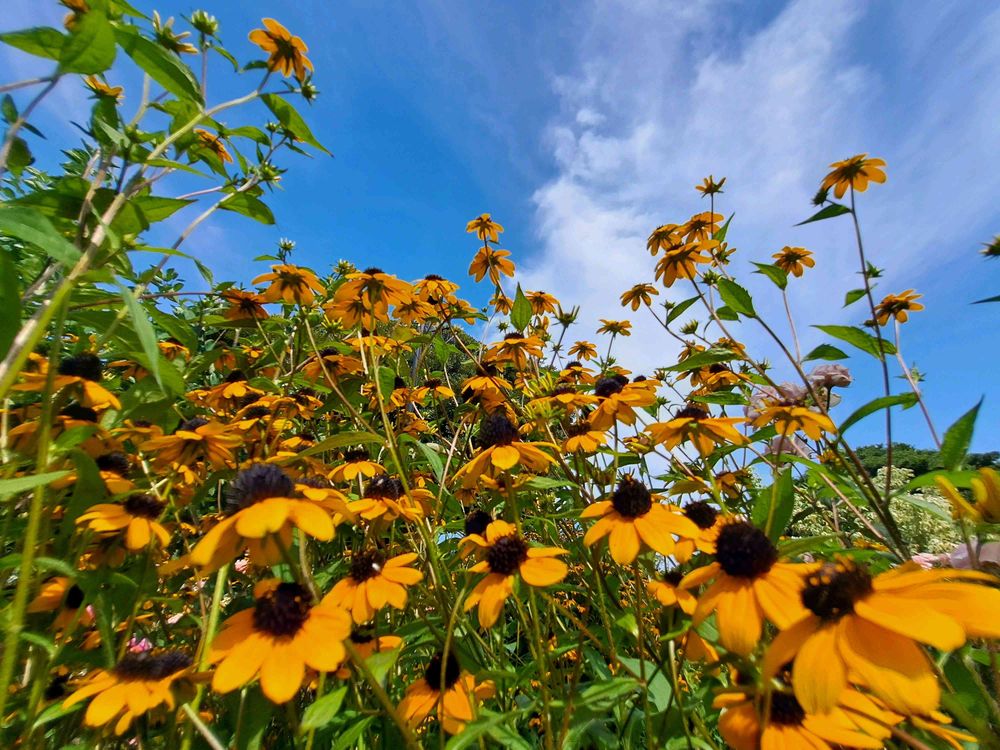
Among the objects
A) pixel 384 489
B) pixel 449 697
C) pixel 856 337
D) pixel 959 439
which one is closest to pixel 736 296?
pixel 856 337

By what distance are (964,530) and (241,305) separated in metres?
2.10

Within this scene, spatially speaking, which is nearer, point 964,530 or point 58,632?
point 964,530

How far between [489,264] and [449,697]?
198cm

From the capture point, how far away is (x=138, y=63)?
0.96 meters

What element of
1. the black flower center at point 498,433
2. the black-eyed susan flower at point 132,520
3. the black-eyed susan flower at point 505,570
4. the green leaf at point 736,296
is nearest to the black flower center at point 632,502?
the black-eyed susan flower at point 505,570

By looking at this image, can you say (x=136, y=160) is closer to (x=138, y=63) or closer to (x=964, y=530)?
(x=138, y=63)

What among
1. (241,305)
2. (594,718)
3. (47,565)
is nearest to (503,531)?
(594,718)

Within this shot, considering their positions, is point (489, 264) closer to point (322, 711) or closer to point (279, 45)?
point (279, 45)

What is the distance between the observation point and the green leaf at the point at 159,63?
0.90 metres

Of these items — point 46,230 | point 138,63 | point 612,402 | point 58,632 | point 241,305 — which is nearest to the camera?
point 46,230

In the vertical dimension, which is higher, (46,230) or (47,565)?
(46,230)

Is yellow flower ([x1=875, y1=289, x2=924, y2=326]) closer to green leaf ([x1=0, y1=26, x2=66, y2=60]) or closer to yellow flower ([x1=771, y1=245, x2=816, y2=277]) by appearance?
yellow flower ([x1=771, y1=245, x2=816, y2=277])

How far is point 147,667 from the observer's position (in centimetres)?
88

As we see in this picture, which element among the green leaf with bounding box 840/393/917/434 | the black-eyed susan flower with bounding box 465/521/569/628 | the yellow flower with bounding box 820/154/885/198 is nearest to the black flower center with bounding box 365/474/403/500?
the black-eyed susan flower with bounding box 465/521/569/628
